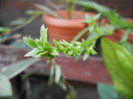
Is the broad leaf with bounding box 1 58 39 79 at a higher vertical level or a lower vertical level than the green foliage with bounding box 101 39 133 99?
lower

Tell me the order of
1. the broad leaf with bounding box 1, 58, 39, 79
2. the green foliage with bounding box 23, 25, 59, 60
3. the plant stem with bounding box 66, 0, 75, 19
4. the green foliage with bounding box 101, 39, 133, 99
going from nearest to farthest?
1. the green foliage with bounding box 23, 25, 59, 60
2. the green foliage with bounding box 101, 39, 133, 99
3. the broad leaf with bounding box 1, 58, 39, 79
4. the plant stem with bounding box 66, 0, 75, 19

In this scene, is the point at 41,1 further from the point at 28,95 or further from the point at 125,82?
the point at 125,82

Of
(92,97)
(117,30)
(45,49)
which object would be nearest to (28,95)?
(92,97)

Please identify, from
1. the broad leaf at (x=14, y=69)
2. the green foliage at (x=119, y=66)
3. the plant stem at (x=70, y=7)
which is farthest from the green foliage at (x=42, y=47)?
the plant stem at (x=70, y=7)

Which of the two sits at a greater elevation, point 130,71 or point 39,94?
point 130,71

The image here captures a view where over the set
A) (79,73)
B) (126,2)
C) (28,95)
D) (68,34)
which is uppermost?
(126,2)

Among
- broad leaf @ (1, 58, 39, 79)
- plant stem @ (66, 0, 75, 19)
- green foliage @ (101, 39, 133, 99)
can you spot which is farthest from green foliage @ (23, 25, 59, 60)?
plant stem @ (66, 0, 75, 19)

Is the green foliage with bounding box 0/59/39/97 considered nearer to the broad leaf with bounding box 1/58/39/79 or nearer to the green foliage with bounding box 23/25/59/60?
the broad leaf with bounding box 1/58/39/79

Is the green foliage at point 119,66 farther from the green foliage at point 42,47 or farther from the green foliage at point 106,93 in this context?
the green foliage at point 42,47

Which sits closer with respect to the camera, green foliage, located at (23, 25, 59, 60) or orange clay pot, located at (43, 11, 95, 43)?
green foliage, located at (23, 25, 59, 60)
